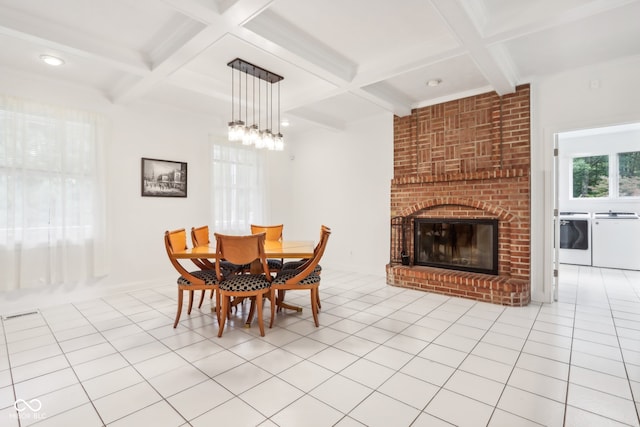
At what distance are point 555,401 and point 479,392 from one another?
408 millimetres

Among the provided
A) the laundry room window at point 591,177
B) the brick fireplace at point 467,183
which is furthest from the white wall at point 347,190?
the laundry room window at point 591,177

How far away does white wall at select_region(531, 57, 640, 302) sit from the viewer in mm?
3234

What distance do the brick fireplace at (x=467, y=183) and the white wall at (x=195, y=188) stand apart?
421mm

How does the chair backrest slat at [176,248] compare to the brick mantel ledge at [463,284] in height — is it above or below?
above

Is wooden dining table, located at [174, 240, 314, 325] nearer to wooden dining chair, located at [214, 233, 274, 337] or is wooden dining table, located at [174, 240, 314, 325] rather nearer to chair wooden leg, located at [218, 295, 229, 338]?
wooden dining chair, located at [214, 233, 274, 337]

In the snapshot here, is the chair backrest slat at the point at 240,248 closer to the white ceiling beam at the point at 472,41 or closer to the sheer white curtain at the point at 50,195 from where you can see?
the white ceiling beam at the point at 472,41

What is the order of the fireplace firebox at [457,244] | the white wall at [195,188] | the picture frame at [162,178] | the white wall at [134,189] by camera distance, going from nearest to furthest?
the white wall at [134,189], the white wall at [195,188], the fireplace firebox at [457,244], the picture frame at [162,178]

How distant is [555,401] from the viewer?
181 centimetres

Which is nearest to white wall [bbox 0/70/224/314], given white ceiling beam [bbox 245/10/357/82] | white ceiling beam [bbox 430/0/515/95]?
white ceiling beam [bbox 245/10/357/82]

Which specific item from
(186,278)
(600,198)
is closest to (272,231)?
(186,278)

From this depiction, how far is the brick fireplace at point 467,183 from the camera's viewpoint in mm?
3742

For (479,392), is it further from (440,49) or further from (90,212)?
(90,212)

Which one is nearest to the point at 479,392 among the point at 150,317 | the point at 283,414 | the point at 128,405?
the point at 283,414

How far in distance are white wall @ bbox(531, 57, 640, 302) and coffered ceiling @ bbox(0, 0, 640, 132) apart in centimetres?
17
